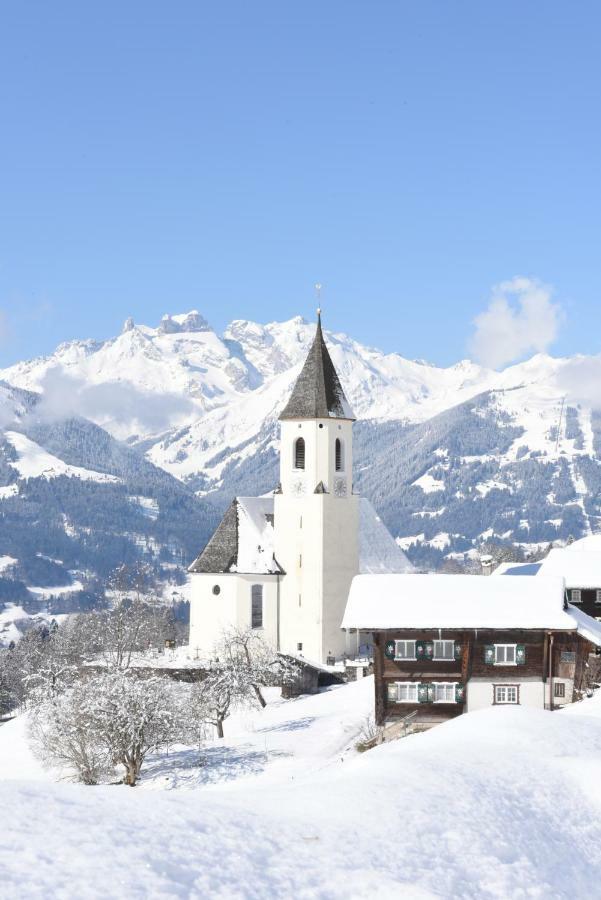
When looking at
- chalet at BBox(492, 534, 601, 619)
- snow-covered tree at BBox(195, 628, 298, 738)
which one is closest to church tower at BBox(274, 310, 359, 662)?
snow-covered tree at BBox(195, 628, 298, 738)

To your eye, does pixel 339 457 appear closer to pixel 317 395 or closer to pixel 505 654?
pixel 317 395

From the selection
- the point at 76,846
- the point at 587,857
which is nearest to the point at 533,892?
the point at 587,857

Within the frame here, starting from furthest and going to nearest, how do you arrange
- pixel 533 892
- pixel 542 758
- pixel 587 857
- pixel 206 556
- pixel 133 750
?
pixel 206 556 → pixel 133 750 → pixel 542 758 → pixel 587 857 → pixel 533 892

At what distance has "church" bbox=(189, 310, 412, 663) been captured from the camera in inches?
3164

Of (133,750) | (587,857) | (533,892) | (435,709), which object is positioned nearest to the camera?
(533,892)

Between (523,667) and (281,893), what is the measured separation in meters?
39.2

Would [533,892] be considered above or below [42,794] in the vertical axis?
below

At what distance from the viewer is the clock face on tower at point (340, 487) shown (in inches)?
3233

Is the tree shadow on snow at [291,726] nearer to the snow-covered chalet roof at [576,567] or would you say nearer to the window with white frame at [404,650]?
the window with white frame at [404,650]

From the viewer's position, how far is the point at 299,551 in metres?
81.3

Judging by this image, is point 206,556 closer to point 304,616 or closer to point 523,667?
point 304,616

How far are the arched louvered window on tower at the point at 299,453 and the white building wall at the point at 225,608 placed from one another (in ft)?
25.4

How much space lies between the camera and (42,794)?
21203 mm

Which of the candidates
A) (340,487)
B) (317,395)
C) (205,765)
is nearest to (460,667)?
(205,765)
